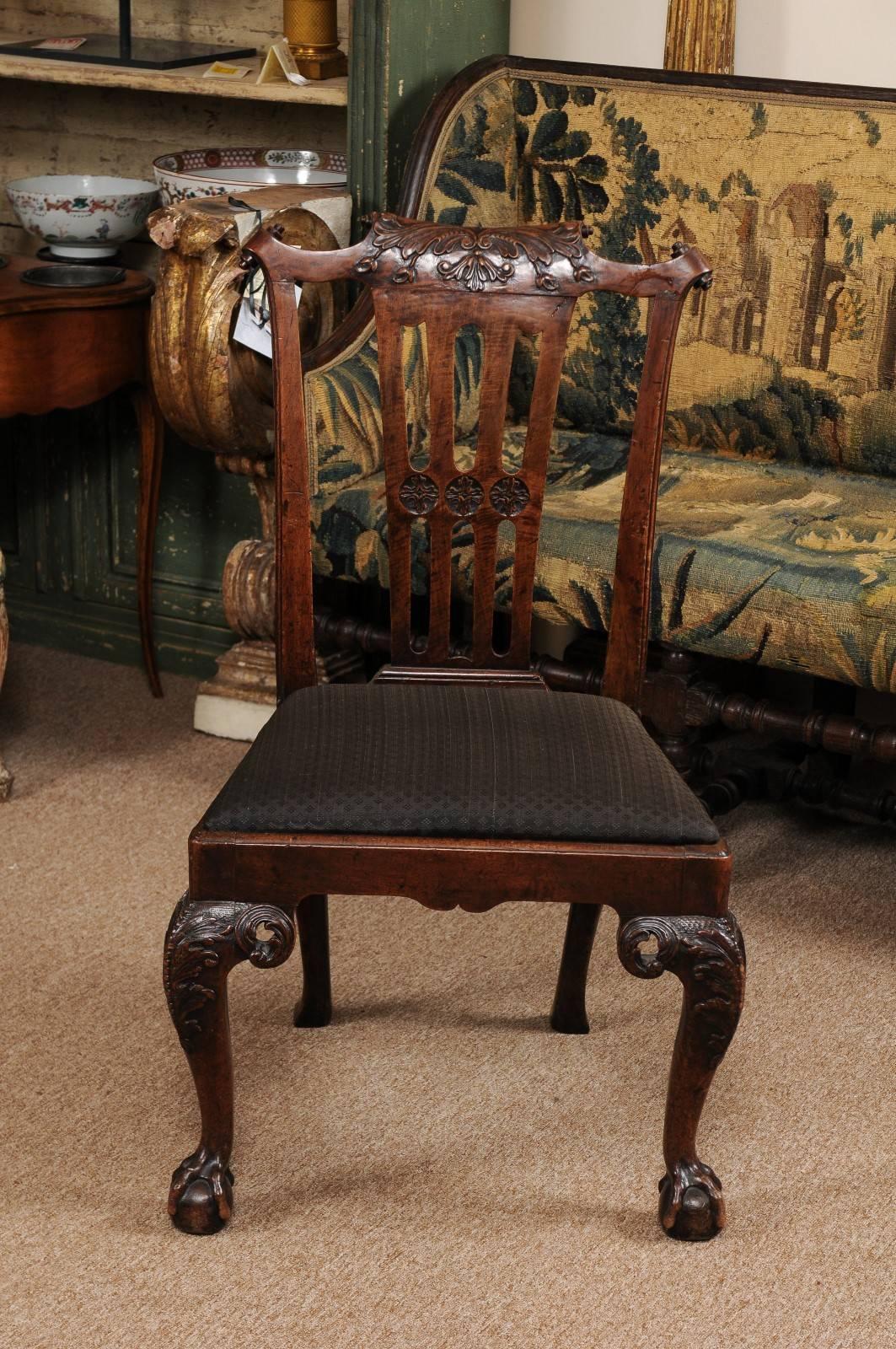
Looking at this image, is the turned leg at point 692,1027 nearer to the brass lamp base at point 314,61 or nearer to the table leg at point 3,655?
the table leg at point 3,655

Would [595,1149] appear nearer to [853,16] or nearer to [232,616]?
[232,616]

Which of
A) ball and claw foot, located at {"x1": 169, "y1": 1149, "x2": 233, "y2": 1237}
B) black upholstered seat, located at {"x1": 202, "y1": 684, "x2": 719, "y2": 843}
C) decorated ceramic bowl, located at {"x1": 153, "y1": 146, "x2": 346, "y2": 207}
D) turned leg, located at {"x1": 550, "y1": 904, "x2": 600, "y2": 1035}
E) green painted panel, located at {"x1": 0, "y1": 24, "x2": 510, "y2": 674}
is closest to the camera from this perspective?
black upholstered seat, located at {"x1": 202, "y1": 684, "x2": 719, "y2": 843}

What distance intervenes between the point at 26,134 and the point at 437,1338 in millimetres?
2546

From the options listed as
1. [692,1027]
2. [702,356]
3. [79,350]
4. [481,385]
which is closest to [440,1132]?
[692,1027]

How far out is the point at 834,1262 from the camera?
1578 mm

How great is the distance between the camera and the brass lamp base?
8.84 feet

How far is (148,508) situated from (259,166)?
0.65 m

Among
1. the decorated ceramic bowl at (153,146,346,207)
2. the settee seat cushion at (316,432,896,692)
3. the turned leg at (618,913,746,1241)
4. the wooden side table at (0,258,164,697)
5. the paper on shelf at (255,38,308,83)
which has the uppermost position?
the paper on shelf at (255,38,308,83)

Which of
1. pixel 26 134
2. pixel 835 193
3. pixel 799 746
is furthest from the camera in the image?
pixel 26 134

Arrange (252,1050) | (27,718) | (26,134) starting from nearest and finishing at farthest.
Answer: (252,1050)
(27,718)
(26,134)

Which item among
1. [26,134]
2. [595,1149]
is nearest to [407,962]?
[595,1149]

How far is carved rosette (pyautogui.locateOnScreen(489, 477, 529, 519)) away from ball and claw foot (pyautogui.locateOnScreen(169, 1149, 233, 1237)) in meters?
0.76

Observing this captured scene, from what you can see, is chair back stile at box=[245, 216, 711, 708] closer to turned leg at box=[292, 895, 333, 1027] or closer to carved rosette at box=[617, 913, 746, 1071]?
turned leg at box=[292, 895, 333, 1027]

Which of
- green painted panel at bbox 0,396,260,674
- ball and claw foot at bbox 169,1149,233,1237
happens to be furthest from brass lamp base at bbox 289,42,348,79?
ball and claw foot at bbox 169,1149,233,1237
